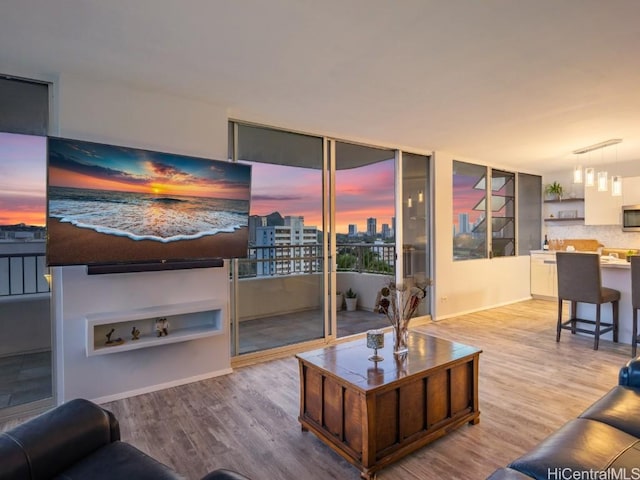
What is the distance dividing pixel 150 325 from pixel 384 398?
2.10 m

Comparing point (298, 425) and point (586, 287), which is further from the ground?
point (586, 287)

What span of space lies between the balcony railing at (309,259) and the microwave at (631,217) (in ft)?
13.0

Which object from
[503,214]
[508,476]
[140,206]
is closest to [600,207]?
[503,214]

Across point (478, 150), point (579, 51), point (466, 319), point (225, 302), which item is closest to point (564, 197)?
point (478, 150)

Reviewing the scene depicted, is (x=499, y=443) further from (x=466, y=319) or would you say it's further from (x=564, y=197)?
(x=564, y=197)

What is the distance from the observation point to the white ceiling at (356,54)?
1992 millimetres

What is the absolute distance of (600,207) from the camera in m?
6.18

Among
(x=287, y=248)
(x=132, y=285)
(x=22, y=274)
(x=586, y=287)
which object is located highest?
(x=287, y=248)

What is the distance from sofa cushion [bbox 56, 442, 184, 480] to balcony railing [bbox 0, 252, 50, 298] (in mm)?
1833

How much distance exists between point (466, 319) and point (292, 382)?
3.31 metres

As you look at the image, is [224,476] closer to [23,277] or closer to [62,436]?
[62,436]

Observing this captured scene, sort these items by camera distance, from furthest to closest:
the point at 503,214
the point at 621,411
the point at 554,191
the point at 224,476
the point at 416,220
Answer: the point at 554,191, the point at 503,214, the point at 416,220, the point at 621,411, the point at 224,476

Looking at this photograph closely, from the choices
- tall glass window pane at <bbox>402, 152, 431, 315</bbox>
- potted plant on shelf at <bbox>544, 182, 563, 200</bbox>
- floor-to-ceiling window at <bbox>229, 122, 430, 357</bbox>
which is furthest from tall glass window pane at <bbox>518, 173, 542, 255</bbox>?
floor-to-ceiling window at <bbox>229, 122, 430, 357</bbox>

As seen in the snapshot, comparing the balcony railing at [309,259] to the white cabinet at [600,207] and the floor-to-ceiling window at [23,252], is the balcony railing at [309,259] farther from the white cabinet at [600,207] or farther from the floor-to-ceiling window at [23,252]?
the white cabinet at [600,207]
